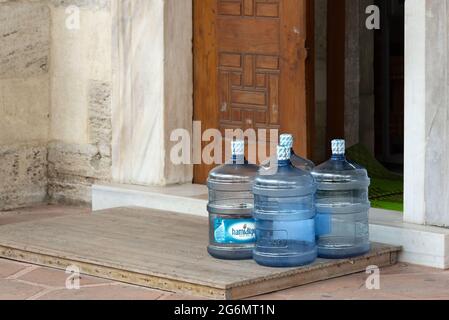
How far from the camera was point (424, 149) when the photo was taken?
6578 mm

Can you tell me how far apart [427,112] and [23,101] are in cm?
314

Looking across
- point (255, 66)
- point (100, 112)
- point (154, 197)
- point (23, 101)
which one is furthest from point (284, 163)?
point (23, 101)

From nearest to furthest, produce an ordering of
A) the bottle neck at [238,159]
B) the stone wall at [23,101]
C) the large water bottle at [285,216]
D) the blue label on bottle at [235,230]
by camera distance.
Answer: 1. the large water bottle at [285,216]
2. the blue label on bottle at [235,230]
3. the bottle neck at [238,159]
4. the stone wall at [23,101]

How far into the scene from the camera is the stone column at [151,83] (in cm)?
788

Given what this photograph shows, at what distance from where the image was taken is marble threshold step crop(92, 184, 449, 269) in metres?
6.44

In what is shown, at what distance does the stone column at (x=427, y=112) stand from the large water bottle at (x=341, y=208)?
1.14 ft

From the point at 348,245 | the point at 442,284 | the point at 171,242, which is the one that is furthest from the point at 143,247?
the point at 442,284

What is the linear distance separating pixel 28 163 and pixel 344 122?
2245 millimetres

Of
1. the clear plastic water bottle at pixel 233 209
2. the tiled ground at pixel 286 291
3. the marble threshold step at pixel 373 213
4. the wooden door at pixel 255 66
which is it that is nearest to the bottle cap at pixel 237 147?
the clear plastic water bottle at pixel 233 209

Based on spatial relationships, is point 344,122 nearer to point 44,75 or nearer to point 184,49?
point 184,49

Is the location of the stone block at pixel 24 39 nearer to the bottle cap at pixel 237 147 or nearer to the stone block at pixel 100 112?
the stone block at pixel 100 112

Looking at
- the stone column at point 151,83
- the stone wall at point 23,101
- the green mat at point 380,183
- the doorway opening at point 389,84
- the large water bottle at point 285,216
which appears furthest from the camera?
the doorway opening at point 389,84

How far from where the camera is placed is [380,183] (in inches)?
336
